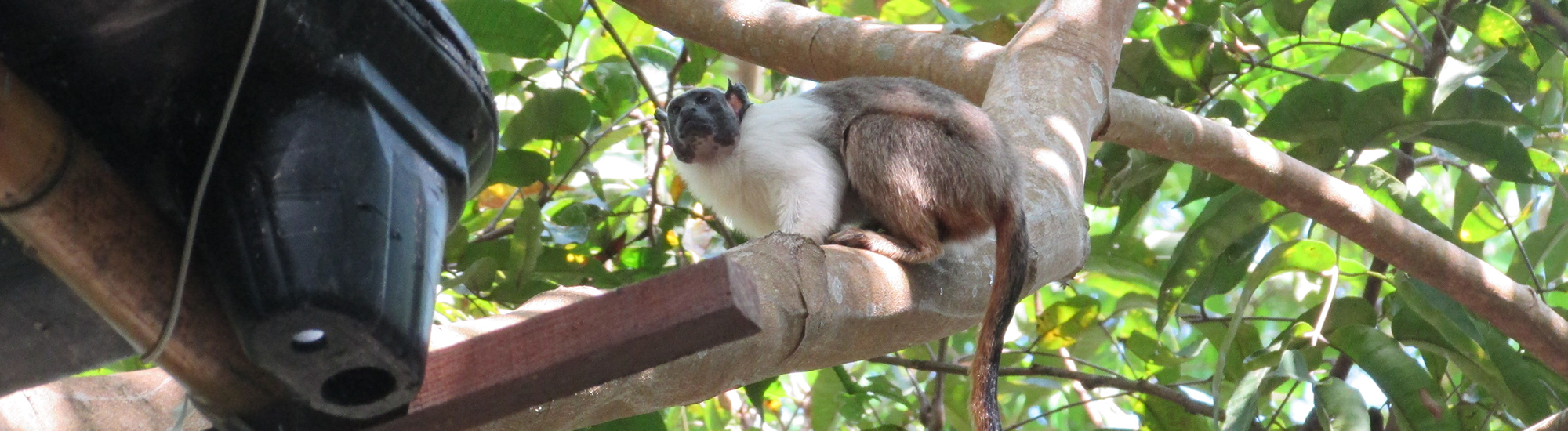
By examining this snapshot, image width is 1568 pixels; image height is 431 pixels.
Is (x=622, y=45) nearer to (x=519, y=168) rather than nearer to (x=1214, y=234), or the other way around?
(x=519, y=168)

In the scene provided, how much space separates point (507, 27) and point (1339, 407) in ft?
6.92

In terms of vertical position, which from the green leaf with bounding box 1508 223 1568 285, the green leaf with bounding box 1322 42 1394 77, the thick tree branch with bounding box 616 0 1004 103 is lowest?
the green leaf with bounding box 1508 223 1568 285

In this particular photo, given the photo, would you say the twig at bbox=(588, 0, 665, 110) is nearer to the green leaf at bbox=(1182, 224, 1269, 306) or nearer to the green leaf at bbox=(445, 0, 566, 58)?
the green leaf at bbox=(445, 0, 566, 58)

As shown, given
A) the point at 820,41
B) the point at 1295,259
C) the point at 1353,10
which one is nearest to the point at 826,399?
the point at 820,41

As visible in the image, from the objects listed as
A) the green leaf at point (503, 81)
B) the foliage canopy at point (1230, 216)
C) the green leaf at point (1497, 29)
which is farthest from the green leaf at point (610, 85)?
the green leaf at point (1497, 29)

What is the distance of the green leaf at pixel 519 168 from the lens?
315 centimetres

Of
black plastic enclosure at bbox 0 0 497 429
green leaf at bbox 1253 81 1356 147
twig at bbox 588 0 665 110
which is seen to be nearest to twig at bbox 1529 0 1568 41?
green leaf at bbox 1253 81 1356 147

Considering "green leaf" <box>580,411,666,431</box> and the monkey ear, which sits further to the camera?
the monkey ear

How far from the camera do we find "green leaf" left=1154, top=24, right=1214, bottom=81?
3.08m

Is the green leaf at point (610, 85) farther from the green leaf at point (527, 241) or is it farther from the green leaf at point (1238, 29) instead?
the green leaf at point (1238, 29)

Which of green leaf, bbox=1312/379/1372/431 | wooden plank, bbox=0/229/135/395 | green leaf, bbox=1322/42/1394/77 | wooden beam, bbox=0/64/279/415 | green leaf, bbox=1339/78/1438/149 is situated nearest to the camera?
wooden beam, bbox=0/64/279/415

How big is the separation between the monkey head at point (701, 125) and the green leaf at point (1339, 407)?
146cm

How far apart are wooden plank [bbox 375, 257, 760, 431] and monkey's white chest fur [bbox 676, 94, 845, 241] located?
158cm

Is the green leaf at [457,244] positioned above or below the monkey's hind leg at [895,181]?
below
